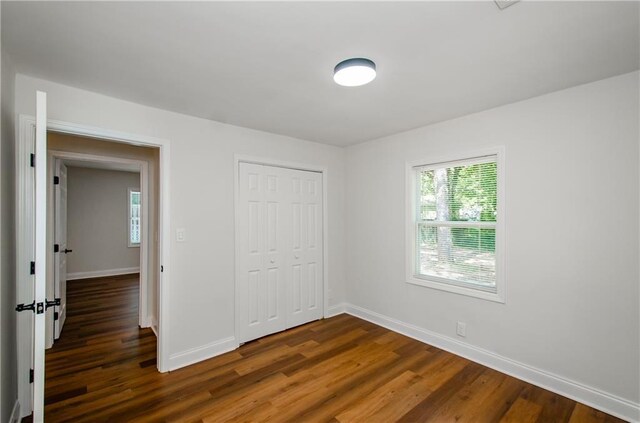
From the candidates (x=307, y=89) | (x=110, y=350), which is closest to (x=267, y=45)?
(x=307, y=89)

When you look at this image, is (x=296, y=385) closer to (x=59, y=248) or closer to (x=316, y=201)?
(x=316, y=201)

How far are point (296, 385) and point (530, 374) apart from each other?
6.63 ft

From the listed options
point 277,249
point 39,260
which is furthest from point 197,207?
point 39,260

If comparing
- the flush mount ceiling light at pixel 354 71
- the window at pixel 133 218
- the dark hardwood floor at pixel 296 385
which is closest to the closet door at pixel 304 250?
the dark hardwood floor at pixel 296 385

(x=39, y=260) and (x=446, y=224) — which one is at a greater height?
(x=446, y=224)

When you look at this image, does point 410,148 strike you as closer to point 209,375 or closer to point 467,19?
point 467,19

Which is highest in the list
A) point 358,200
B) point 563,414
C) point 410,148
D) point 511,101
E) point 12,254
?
point 511,101

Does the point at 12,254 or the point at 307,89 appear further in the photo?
the point at 307,89

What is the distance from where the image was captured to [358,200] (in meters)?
4.07

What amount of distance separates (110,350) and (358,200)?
3431 mm

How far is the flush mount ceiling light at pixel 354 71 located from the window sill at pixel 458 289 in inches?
89.7

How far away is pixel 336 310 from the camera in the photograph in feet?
13.6

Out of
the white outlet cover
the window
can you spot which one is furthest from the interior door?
the window

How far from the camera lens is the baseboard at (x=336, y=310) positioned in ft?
13.3
